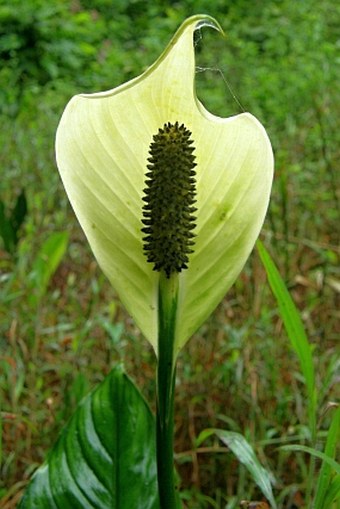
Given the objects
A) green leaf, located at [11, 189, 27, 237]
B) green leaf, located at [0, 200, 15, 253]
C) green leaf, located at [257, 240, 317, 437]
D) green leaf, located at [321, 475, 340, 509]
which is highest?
green leaf, located at [11, 189, 27, 237]

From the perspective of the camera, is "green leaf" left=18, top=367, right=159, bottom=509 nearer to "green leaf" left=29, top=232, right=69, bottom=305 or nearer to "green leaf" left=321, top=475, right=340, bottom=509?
"green leaf" left=321, top=475, right=340, bottom=509

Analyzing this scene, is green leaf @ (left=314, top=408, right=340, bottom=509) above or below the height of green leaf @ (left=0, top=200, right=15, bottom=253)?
below

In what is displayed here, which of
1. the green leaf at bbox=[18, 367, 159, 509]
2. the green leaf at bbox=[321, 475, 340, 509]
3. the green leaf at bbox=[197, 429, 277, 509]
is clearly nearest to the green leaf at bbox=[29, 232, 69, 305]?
the green leaf at bbox=[18, 367, 159, 509]

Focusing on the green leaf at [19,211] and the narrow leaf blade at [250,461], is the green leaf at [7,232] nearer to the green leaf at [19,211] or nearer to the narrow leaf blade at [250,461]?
the green leaf at [19,211]

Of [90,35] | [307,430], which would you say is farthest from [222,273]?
[90,35]

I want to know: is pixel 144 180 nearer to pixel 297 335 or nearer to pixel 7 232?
pixel 297 335

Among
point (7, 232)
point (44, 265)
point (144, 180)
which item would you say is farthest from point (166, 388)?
point (44, 265)
